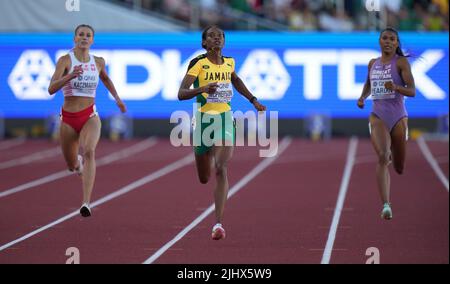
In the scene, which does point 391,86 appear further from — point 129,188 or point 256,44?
point 256,44

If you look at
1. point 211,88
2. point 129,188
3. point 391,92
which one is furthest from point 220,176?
point 129,188

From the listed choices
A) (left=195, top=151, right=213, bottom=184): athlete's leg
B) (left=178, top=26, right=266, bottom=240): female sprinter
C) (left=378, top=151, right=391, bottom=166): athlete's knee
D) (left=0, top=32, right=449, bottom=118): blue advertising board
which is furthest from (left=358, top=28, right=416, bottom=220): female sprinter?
(left=0, top=32, right=449, bottom=118): blue advertising board

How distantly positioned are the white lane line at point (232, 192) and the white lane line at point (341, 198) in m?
1.50

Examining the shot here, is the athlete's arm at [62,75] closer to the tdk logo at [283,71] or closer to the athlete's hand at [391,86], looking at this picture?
the athlete's hand at [391,86]

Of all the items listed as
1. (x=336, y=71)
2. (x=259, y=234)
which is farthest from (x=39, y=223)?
(x=336, y=71)

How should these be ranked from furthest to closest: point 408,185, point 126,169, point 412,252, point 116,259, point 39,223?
1. point 126,169
2. point 408,185
3. point 39,223
4. point 412,252
5. point 116,259

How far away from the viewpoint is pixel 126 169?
2275 cm

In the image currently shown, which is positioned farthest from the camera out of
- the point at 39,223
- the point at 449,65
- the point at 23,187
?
the point at 449,65

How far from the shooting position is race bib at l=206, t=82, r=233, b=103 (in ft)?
28.3

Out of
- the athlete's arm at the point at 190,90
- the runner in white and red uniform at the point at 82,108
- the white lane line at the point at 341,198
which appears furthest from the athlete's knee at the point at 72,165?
the white lane line at the point at 341,198

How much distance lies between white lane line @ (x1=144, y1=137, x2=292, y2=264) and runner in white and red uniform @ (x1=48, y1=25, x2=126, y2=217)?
312cm

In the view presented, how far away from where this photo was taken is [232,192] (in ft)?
64.9
